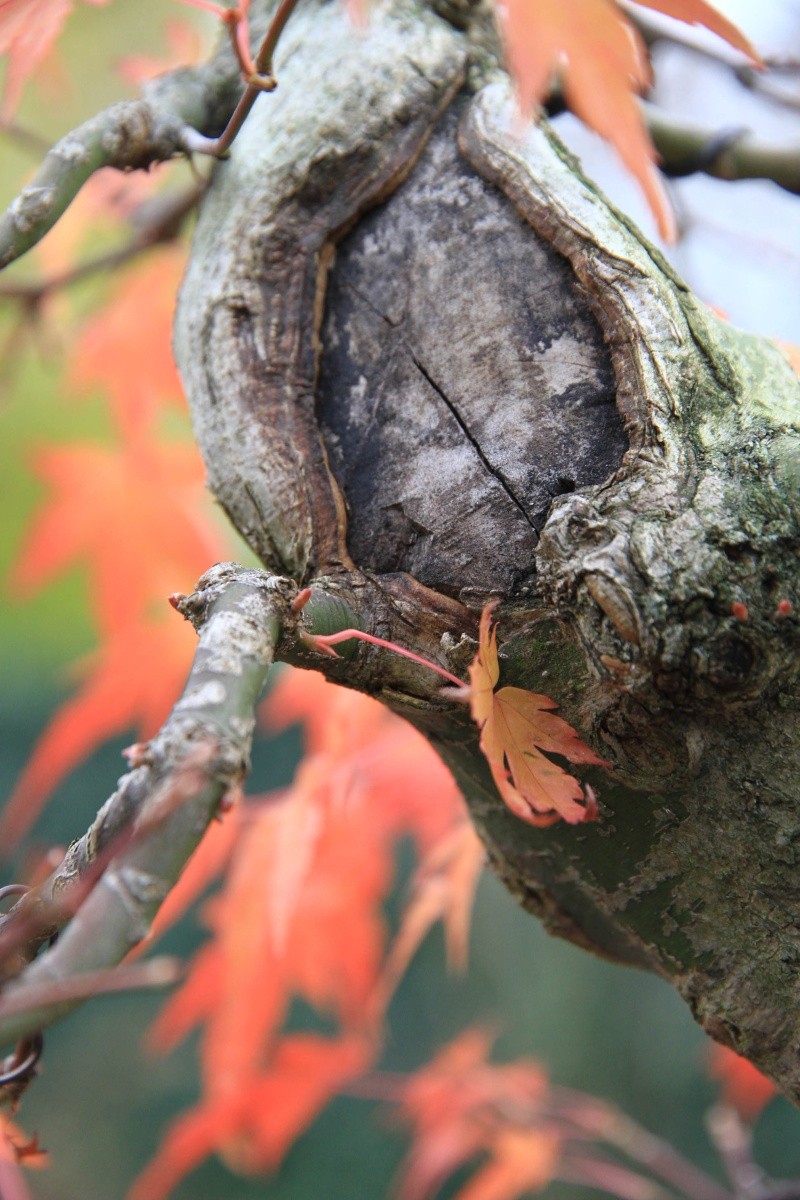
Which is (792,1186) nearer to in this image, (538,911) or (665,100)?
(538,911)

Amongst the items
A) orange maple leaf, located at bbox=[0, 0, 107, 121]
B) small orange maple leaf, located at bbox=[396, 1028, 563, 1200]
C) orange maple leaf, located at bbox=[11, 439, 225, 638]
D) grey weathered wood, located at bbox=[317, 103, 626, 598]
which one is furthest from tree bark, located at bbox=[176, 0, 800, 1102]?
small orange maple leaf, located at bbox=[396, 1028, 563, 1200]

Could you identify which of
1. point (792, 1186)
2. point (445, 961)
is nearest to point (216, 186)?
point (792, 1186)

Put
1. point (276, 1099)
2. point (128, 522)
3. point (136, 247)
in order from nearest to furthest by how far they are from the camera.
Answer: point (136, 247) < point (128, 522) < point (276, 1099)

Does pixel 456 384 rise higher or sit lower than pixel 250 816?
higher

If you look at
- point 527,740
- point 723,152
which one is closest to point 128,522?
point 723,152

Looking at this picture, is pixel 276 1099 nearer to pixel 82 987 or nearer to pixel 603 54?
pixel 82 987

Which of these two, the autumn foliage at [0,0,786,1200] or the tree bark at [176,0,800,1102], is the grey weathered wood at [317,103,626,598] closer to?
the tree bark at [176,0,800,1102]

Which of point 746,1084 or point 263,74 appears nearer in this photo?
point 263,74

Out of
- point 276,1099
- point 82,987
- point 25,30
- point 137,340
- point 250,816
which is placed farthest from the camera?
point 276,1099
